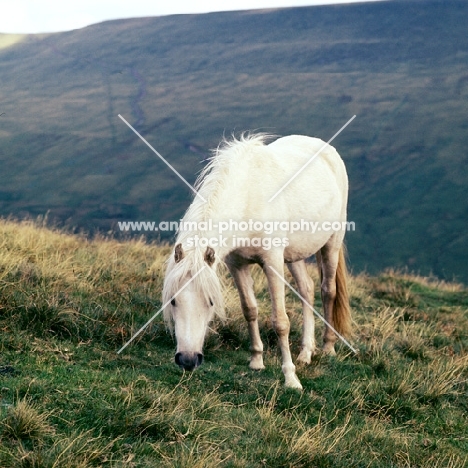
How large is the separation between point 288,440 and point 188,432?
676mm

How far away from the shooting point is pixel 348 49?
108375mm

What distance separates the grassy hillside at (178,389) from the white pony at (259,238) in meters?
0.43

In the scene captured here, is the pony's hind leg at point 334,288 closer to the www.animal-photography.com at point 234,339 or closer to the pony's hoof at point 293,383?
the www.animal-photography.com at point 234,339

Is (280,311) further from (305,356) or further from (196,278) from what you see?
(196,278)

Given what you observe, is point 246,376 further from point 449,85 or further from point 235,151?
point 449,85

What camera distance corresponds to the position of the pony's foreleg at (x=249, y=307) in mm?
6148

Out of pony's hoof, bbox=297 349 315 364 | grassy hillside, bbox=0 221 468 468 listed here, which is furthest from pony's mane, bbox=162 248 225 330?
pony's hoof, bbox=297 349 315 364

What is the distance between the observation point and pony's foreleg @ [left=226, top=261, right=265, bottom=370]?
→ 20.2 ft

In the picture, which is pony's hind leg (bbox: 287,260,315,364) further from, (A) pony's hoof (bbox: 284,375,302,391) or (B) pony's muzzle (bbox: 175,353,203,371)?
(B) pony's muzzle (bbox: 175,353,203,371)

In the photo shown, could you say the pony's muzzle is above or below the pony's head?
below

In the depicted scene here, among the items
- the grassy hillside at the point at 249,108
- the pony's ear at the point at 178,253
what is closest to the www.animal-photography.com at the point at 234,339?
the pony's ear at the point at 178,253

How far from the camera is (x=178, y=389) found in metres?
4.95

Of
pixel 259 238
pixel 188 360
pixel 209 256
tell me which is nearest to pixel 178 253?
pixel 209 256

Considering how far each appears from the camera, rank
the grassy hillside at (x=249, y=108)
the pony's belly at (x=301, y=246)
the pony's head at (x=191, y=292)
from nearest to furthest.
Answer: the pony's head at (x=191, y=292) < the pony's belly at (x=301, y=246) < the grassy hillside at (x=249, y=108)
